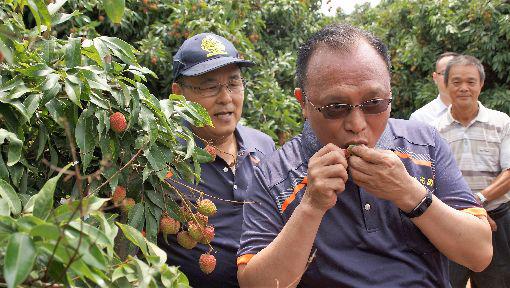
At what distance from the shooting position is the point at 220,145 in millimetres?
2619

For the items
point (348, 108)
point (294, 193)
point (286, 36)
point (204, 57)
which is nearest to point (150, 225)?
point (294, 193)

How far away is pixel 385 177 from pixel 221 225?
0.92 m

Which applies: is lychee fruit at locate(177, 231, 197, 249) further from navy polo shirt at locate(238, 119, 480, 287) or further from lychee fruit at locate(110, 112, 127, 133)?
lychee fruit at locate(110, 112, 127, 133)

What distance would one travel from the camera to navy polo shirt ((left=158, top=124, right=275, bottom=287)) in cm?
226

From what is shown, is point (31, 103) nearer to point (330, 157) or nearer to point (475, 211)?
point (330, 157)

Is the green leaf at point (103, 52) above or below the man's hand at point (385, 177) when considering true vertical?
above

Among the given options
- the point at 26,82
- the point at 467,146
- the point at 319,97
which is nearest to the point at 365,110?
the point at 319,97

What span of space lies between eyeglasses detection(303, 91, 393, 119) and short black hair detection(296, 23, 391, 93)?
147 millimetres

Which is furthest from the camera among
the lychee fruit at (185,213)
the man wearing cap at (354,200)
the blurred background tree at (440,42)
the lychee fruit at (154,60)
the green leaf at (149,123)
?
the blurred background tree at (440,42)

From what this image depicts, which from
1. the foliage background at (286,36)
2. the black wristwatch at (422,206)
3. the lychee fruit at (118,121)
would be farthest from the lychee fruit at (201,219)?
the foliage background at (286,36)

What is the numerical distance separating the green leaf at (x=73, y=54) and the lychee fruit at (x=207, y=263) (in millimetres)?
791

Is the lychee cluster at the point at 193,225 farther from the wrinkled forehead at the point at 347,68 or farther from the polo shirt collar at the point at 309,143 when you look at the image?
the wrinkled forehead at the point at 347,68

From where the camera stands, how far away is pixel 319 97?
1.66 m

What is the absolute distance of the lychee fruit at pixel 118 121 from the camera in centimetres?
166
